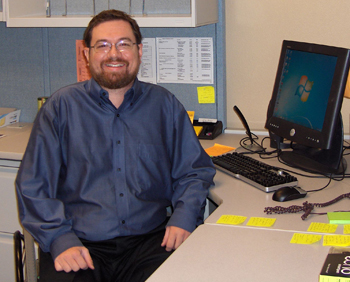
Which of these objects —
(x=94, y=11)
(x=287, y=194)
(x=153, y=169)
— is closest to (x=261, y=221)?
(x=287, y=194)

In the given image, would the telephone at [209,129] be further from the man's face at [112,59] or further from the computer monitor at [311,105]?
the man's face at [112,59]

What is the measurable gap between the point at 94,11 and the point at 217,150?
91 centimetres

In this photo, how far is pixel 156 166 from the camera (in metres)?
1.66

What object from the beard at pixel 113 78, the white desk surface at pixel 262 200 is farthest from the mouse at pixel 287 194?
the beard at pixel 113 78

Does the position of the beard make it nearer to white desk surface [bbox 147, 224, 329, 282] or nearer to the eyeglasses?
the eyeglasses

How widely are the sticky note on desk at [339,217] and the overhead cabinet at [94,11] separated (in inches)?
40.9

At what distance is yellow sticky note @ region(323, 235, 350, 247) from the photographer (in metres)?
1.13

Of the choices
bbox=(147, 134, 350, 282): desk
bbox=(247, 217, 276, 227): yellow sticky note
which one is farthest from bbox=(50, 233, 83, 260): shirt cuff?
bbox=(247, 217, 276, 227): yellow sticky note

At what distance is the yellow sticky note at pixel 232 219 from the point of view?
1275 millimetres

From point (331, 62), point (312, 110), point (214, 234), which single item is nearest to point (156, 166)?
point (214, 234)

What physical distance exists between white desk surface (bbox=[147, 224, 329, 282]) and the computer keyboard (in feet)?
1.11

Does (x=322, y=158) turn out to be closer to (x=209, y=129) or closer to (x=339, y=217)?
(x=339, y=217)

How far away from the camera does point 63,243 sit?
1.42 metres

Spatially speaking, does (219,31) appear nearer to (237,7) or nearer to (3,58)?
(237,7)
